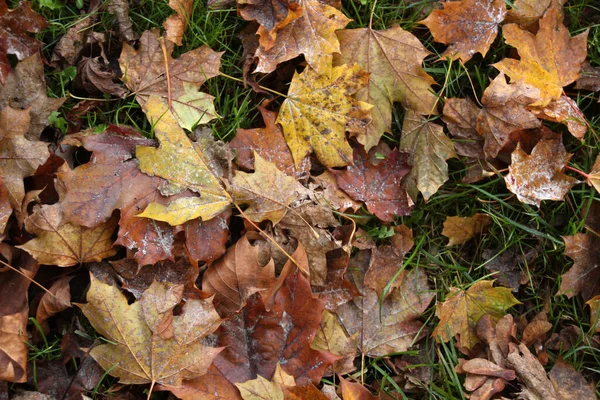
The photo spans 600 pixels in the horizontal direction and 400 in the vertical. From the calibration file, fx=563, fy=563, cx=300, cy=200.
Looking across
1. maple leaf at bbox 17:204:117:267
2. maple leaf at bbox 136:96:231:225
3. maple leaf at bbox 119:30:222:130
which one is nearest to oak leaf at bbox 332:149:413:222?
maple leaf at bbox 136:96:231:225

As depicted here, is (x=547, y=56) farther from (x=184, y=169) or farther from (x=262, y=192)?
(x=184, y=169)

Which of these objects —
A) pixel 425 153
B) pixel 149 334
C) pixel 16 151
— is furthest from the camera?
pixel 425 153

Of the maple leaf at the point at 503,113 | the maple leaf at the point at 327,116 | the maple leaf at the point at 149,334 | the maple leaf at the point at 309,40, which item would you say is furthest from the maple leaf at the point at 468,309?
the maple leaf at the point at 309,40

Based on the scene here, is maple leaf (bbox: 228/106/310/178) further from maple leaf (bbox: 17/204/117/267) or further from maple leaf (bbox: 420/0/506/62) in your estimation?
maple leaf (bbox: 420/0/506/62)

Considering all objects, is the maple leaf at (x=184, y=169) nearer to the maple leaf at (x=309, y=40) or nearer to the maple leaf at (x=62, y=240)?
the maple leaf at (x=62, y=240)

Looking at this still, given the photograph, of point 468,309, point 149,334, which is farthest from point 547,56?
point 149,334

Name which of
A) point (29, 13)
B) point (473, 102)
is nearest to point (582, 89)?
point (473, 102)

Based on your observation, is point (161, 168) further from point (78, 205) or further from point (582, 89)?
point (582, 89)
